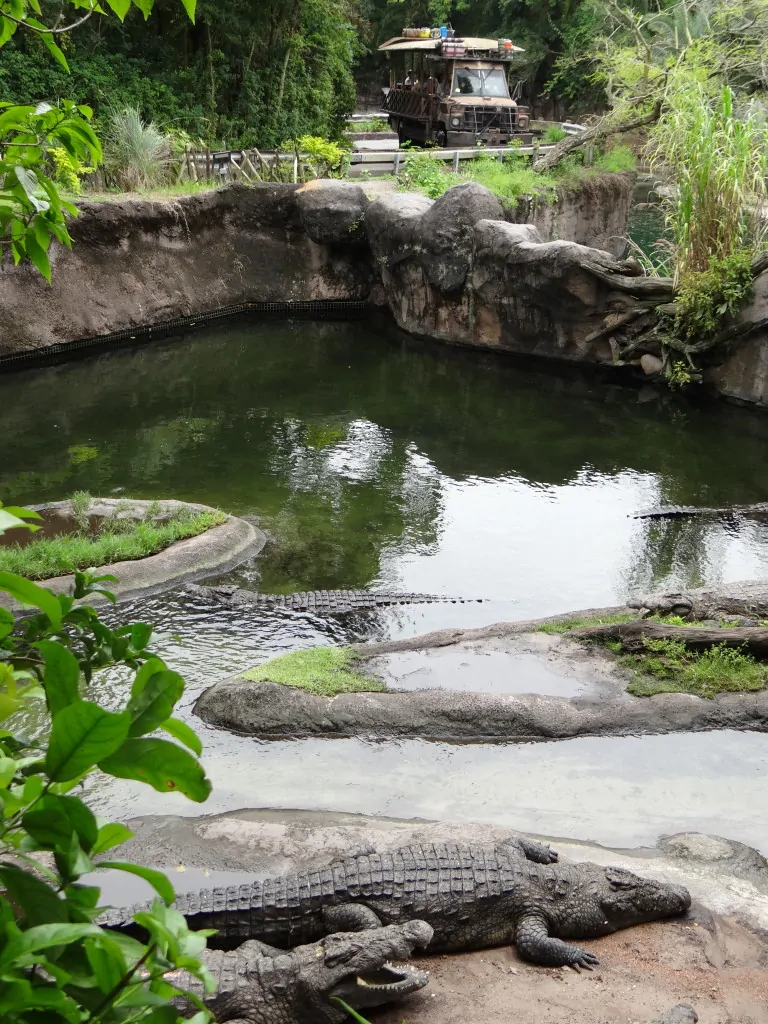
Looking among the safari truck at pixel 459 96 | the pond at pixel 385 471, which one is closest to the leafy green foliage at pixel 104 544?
the pond at pixel 385 471

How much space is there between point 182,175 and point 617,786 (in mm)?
14834

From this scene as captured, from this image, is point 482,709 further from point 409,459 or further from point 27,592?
point 409,459

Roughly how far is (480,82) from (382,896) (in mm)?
23181

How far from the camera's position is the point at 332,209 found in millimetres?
16547


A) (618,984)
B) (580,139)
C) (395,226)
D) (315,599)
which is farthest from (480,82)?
(618,984)

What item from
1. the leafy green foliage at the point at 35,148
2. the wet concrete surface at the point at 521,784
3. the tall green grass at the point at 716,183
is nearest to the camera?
the leafy green foliage at the point at 35,148

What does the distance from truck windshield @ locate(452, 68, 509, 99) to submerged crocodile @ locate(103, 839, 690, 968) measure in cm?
2244

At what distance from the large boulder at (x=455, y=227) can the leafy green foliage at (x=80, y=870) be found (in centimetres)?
1439

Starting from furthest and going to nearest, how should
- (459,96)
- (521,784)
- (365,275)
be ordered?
1. (459,96)
2. (365,275)
3. (521,784)

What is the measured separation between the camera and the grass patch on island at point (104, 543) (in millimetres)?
7555

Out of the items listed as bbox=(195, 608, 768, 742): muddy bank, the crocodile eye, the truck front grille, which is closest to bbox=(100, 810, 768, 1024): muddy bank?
the crocodile eye

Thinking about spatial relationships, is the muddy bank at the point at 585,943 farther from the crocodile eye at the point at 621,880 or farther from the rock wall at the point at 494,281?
the rock wall at the point at 494,281

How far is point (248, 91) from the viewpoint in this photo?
808 inches

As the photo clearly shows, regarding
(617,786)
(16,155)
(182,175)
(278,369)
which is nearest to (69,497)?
(278,369)
